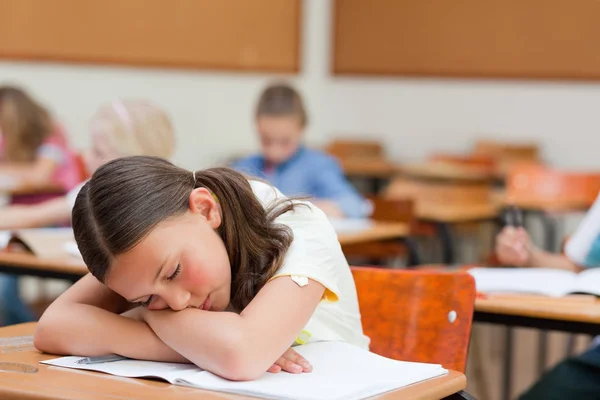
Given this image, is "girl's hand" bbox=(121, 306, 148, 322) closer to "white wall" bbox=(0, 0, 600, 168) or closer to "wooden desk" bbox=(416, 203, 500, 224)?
"wooden desk" bbox=(416, 203, 500, 224)

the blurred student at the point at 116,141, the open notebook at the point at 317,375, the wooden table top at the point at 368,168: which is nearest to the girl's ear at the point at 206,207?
the open notebook at the point at 317,375

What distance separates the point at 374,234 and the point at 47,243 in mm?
1138

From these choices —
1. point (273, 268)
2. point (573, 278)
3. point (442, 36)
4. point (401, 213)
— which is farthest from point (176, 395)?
point (442, 36)

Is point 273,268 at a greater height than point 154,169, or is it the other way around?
point 154,169

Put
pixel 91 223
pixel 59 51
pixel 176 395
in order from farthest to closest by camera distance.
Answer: pixel 59 51, pixel 91 223, pixel 176 395

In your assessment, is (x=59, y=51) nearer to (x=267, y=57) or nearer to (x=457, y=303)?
(x=267, y=57)

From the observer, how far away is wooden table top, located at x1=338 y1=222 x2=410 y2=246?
3252 millimetres

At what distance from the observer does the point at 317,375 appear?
1410 mm

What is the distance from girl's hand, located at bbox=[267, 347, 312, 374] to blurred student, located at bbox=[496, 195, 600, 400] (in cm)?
101

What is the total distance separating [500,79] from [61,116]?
9.83 ft

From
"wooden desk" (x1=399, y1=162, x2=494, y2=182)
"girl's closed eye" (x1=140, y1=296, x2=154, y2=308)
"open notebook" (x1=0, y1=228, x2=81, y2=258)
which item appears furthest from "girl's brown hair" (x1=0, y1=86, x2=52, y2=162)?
"girl's closed eye" (x1=140, y1=296, x2=154, y2=308)

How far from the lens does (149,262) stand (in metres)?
1.40

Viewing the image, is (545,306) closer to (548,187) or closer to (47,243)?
(47,243)

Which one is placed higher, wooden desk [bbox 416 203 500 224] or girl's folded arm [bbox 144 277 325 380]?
girl's folded arm [bbox 144 277 325 380]
